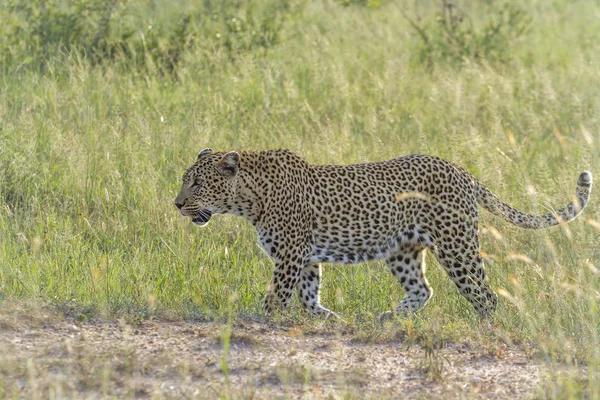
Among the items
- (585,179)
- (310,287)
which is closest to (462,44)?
(585,179)

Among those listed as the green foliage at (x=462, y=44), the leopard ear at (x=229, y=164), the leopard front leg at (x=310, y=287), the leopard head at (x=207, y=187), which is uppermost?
the green foliage at (x=462, y=44)

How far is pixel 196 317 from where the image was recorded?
21.5ft

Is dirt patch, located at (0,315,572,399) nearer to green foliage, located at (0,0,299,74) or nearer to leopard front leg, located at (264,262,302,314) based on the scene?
leopard front leg, located at (264,262,302,314)

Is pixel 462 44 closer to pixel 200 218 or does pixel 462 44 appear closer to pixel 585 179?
pixel 585 179

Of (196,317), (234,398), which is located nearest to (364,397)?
(234,398)

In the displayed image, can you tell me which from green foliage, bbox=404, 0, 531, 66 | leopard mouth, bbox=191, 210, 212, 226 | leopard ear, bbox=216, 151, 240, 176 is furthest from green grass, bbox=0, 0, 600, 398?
leopard ear, bbox=216, 151, 240, 176

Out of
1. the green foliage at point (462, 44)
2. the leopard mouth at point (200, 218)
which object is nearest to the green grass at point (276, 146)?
the green foliage at point (462, 44)

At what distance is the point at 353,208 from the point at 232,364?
83.6 inches

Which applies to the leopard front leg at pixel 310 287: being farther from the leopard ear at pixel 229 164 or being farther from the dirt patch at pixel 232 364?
the dirt patch at pixel 232 364

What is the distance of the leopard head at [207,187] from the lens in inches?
288

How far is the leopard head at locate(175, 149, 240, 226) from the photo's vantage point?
7.31 meters

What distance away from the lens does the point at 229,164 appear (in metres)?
7.33

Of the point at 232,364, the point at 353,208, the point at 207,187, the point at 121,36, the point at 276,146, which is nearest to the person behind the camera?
the point at 232,364

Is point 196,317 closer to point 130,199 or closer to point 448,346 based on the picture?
point 448,346
